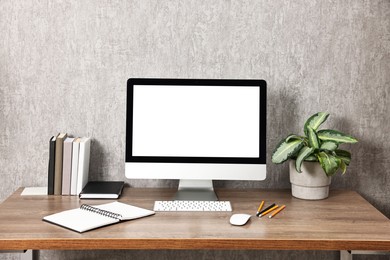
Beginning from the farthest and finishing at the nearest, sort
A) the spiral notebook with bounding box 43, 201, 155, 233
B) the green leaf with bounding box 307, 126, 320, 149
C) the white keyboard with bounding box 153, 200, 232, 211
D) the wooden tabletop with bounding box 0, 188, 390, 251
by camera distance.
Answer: the green leaf with bounding box 307, 126, 320, 149 → the white keyboard with bounding box 153, 200, 232, 211 → the spiral notebook with bounding box 43, 201, 155, 233 → the wooden tabletop with bounding box 0, 188, 390, 251

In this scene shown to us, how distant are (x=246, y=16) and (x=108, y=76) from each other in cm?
67

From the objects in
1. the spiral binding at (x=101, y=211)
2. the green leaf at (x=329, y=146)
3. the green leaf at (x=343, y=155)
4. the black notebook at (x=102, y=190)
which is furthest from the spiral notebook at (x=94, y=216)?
the green leaf at (x=343, y=155)

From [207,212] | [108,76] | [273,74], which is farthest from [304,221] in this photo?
[108,76]

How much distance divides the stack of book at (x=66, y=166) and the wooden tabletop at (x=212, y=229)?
0.06 m

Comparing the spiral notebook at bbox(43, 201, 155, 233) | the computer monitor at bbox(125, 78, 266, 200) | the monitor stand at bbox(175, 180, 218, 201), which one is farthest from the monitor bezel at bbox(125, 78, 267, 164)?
the spiral notebook at bbox(43, 201, 155, 233)

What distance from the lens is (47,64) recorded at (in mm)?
2312

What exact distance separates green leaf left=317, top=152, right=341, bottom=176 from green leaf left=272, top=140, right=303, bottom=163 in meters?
0.10

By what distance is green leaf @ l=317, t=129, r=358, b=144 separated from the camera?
210 cm

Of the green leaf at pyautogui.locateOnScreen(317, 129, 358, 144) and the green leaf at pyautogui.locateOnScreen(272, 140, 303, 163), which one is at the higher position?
the green leaf at pyautogui.locateOnScreen(317, 129, 358, 144)

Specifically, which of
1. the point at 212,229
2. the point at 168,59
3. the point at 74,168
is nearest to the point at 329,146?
the point at 212,229

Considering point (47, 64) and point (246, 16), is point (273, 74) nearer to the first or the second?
point (246, 16)

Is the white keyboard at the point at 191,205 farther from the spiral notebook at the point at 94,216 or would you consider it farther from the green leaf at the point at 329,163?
the green leaf at the point at 329,163

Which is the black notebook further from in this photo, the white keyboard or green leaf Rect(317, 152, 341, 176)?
green leaf Rect(317, 152, 341, 176)

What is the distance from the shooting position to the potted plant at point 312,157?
2070mm
